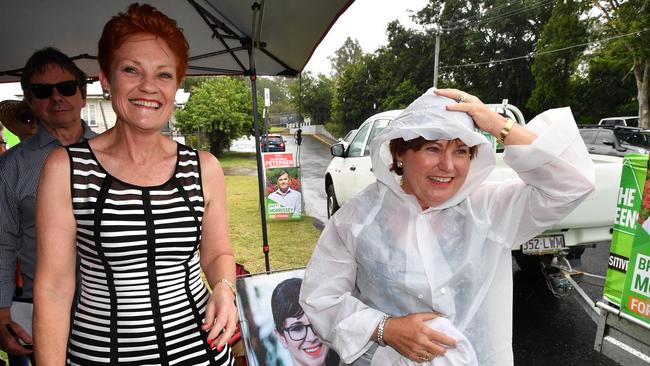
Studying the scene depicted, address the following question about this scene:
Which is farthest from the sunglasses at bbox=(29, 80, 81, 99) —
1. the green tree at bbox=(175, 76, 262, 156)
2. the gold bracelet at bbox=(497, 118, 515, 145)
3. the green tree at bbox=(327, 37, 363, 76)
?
the green tree at bbox=(327, 37, 363, 76)

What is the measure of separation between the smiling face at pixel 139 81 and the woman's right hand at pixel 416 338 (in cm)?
103

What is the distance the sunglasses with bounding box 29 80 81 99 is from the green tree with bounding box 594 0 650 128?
22202mm

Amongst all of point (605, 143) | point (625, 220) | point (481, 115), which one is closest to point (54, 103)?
point (481, 115)

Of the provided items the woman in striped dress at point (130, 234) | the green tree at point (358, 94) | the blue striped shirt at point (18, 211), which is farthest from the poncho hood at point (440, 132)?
the green tree at point (358, 94)

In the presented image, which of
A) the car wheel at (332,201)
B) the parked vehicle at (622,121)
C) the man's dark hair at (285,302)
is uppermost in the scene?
the parked vehicle at (622,121)

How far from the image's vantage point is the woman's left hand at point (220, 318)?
131 cm

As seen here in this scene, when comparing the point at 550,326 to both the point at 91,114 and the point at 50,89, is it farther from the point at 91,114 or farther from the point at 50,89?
the point at 91,114

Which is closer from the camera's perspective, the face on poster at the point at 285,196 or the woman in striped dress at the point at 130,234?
the woman in striped dress at the point at 130,234

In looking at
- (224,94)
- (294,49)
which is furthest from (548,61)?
(294,49)

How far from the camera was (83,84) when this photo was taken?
2.09m

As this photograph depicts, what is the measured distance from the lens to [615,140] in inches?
409

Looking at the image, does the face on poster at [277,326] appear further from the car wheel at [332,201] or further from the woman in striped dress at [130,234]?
the car wheel at [332,201]

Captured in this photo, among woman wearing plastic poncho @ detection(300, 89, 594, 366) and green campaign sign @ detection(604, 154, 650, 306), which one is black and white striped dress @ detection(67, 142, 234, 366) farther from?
green campaign sign @ detection(604, 154, 650, 306)

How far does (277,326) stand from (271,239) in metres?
4.60
